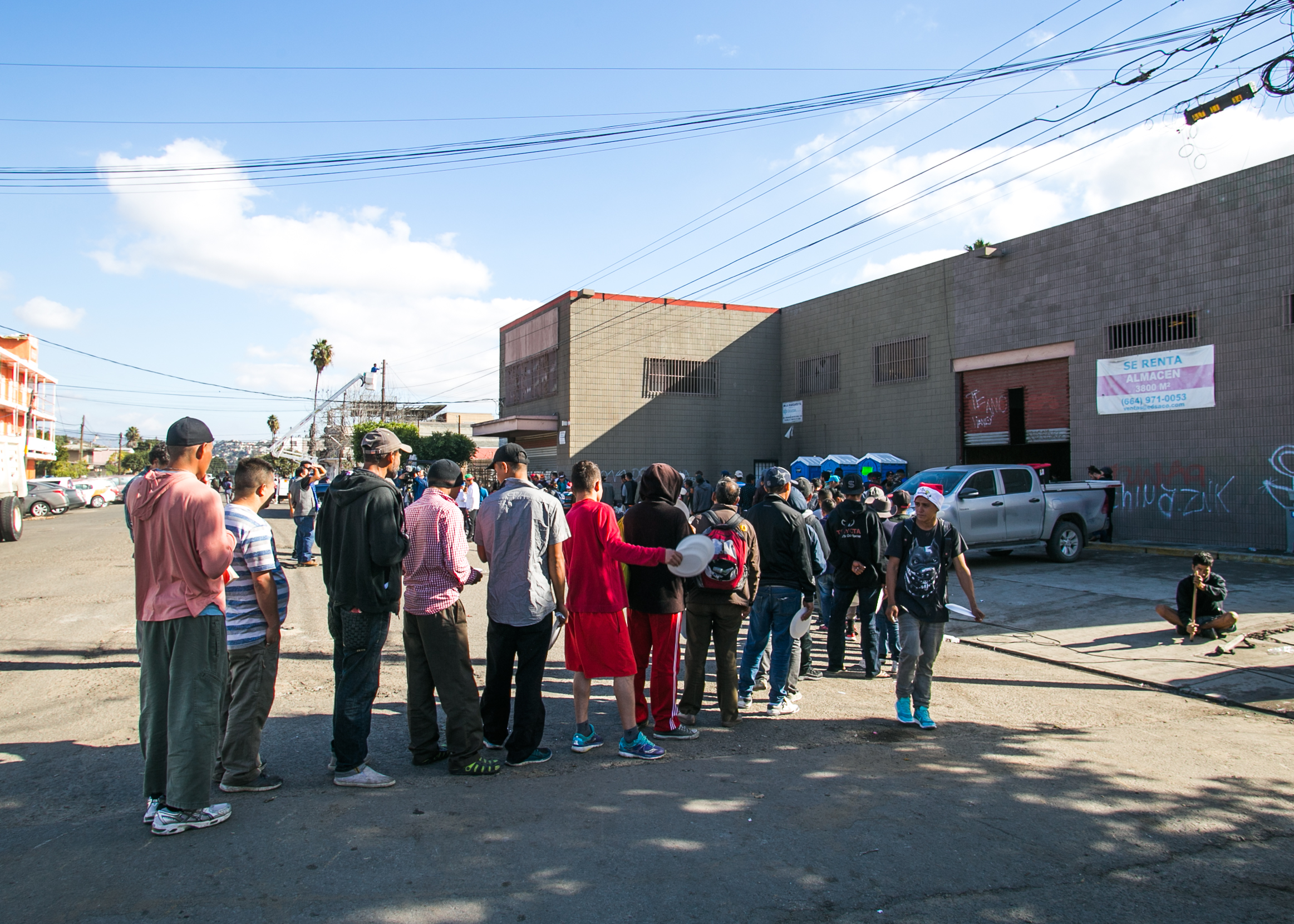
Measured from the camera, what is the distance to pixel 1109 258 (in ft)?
60.8

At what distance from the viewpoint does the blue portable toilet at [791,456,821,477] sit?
24.7 m

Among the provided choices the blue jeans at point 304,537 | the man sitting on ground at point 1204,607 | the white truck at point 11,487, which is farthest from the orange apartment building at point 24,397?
the man sitting on ground at point 1204,607

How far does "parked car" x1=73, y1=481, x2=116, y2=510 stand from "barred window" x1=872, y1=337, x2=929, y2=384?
36.9m

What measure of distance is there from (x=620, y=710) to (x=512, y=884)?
1.68m

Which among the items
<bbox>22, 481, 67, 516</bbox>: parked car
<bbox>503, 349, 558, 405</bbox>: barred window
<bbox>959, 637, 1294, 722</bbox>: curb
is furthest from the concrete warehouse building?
<bbox>22, 481, 67, 516</bbox>: parked car

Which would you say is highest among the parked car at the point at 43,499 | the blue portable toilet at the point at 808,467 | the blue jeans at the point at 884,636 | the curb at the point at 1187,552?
the blue portable toilet at the point at 808,467

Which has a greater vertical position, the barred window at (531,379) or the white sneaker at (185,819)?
the barred window at (531,379)

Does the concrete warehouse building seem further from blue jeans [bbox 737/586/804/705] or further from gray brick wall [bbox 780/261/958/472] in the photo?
blue jeans [bbox 737/586/804/705]

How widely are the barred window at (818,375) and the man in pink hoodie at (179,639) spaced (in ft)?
83.8

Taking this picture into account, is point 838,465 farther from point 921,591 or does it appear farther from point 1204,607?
point 921,591

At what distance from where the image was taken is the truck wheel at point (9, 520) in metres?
20.4

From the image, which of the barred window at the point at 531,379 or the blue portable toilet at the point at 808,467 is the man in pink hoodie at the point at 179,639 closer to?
the blue portable toilet at the point at 808,467

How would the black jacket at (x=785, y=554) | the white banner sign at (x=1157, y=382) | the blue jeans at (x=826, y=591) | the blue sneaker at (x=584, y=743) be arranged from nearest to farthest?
the blue sneaker at (x=584, y=743)
the black jacket at (x=785, y=554)
the blue jeans at (x=826, y=591)
the white banner sign at (x=1157, y=382)

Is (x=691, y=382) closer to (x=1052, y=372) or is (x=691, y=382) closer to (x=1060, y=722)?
(x=1052, y=372)
